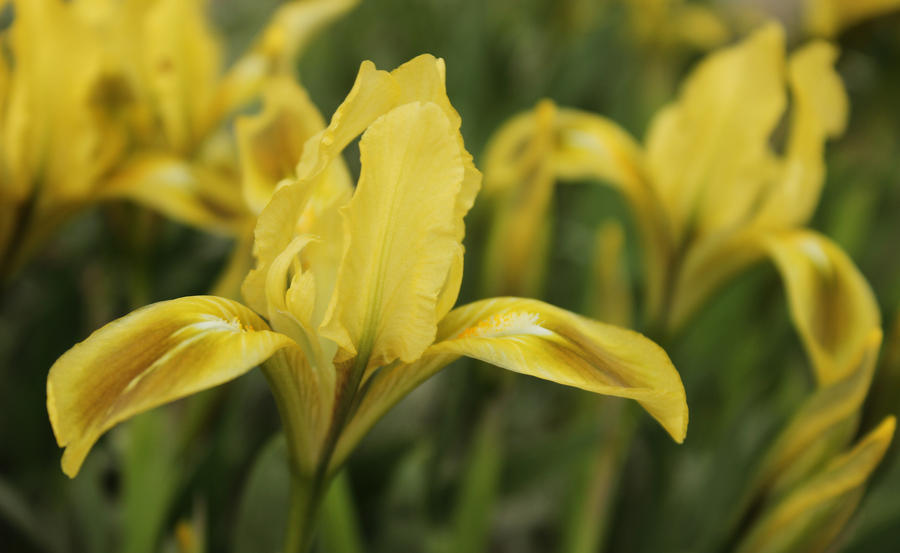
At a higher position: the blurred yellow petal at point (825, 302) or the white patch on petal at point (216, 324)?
the white patch on petal at point (216, 324)

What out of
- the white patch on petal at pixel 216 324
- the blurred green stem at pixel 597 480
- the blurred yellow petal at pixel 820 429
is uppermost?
the white patch on petal at pixel 216 324

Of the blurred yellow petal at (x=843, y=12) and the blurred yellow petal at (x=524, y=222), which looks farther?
the blurred yellow petal at (x=843, y=12)

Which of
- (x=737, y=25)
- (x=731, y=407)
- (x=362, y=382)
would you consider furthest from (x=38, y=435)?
(x=737, y=25)

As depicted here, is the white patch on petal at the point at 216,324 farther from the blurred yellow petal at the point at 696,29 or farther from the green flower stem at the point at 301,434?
the blurred yellow petal at the point at 696,29

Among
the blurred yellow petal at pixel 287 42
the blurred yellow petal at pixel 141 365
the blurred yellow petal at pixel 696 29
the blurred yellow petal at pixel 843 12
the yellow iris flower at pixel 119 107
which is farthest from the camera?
the blurred yellow petal at pixel 696 29

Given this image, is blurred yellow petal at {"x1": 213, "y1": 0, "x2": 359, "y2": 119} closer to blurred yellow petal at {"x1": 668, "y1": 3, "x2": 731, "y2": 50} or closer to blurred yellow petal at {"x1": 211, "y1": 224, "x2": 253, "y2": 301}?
blurred yellow petal at {"x1": 211, "y1": 224, "x2": 253, "y2": 301}

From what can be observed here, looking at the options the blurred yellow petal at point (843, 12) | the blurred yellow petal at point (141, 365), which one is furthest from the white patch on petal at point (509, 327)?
the blurred yellow petal at point (843, 12)

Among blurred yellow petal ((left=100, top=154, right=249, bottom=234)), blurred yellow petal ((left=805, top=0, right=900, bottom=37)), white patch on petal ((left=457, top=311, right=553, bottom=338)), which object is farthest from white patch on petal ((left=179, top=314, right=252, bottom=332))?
blurred yellow petal ((left=805, top=0, right=900, bottom=37))
